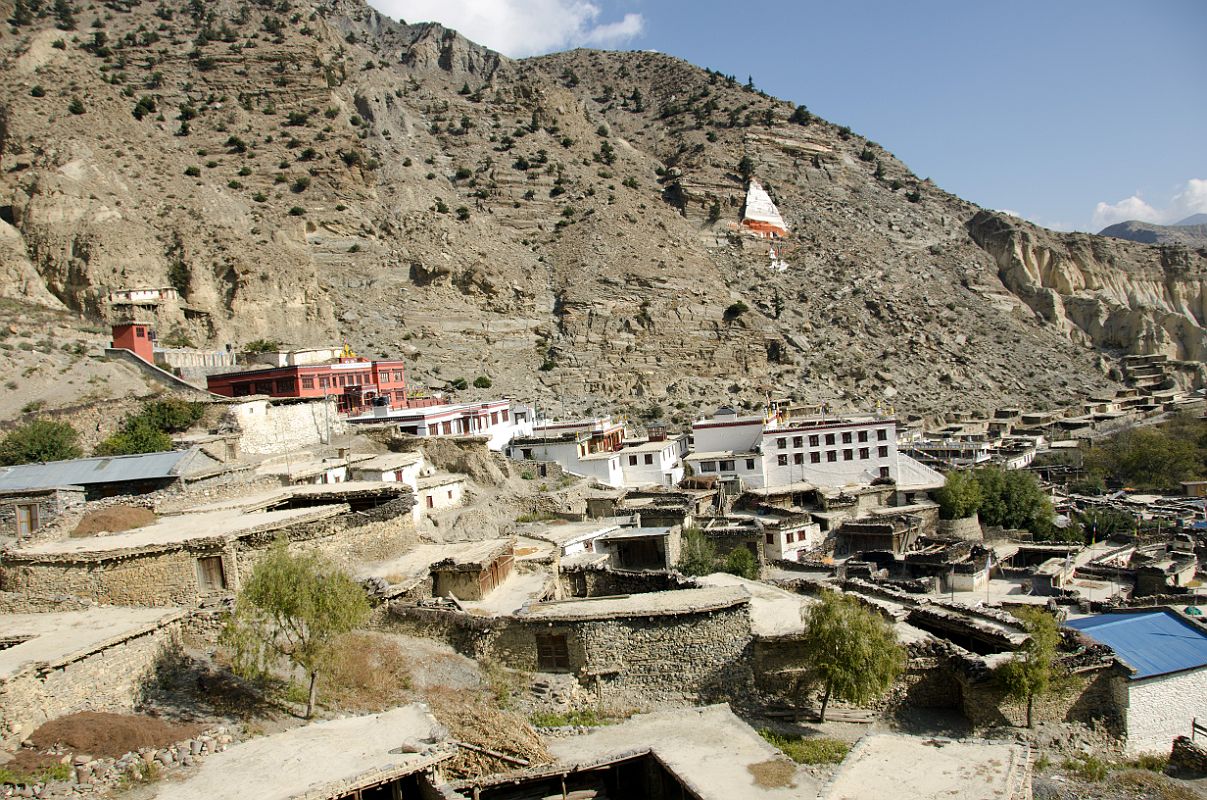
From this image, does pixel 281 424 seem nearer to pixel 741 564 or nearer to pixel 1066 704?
pixel 741 564

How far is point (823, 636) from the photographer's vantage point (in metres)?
13.3

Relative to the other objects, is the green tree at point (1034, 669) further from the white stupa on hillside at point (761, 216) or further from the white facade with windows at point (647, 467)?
the white stupa on hillside at point (761, 216)

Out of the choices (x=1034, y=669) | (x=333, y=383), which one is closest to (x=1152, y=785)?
(x=1034, y=669)

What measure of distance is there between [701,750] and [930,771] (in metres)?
2.87

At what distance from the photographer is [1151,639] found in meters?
16.5

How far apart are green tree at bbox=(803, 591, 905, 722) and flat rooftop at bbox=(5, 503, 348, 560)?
30.5 ft

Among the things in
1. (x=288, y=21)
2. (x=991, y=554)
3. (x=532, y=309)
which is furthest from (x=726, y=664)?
(x=288, y=21)

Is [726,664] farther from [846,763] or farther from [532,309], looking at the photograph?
[532,309]

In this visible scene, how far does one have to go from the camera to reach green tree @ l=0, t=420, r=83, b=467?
22125 millimetres

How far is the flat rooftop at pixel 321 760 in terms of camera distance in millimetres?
8289

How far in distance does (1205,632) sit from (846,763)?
11708 millimetres

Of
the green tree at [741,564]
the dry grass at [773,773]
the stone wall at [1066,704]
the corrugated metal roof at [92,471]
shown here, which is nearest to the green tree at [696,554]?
the green tree at [741,564]

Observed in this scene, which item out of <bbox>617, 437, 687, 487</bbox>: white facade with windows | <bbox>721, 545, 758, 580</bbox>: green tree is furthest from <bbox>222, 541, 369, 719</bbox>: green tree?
<bbox>617, 437, 687, 487</bbox>: white facade with windows

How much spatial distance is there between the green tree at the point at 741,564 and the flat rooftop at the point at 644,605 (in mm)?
8860
